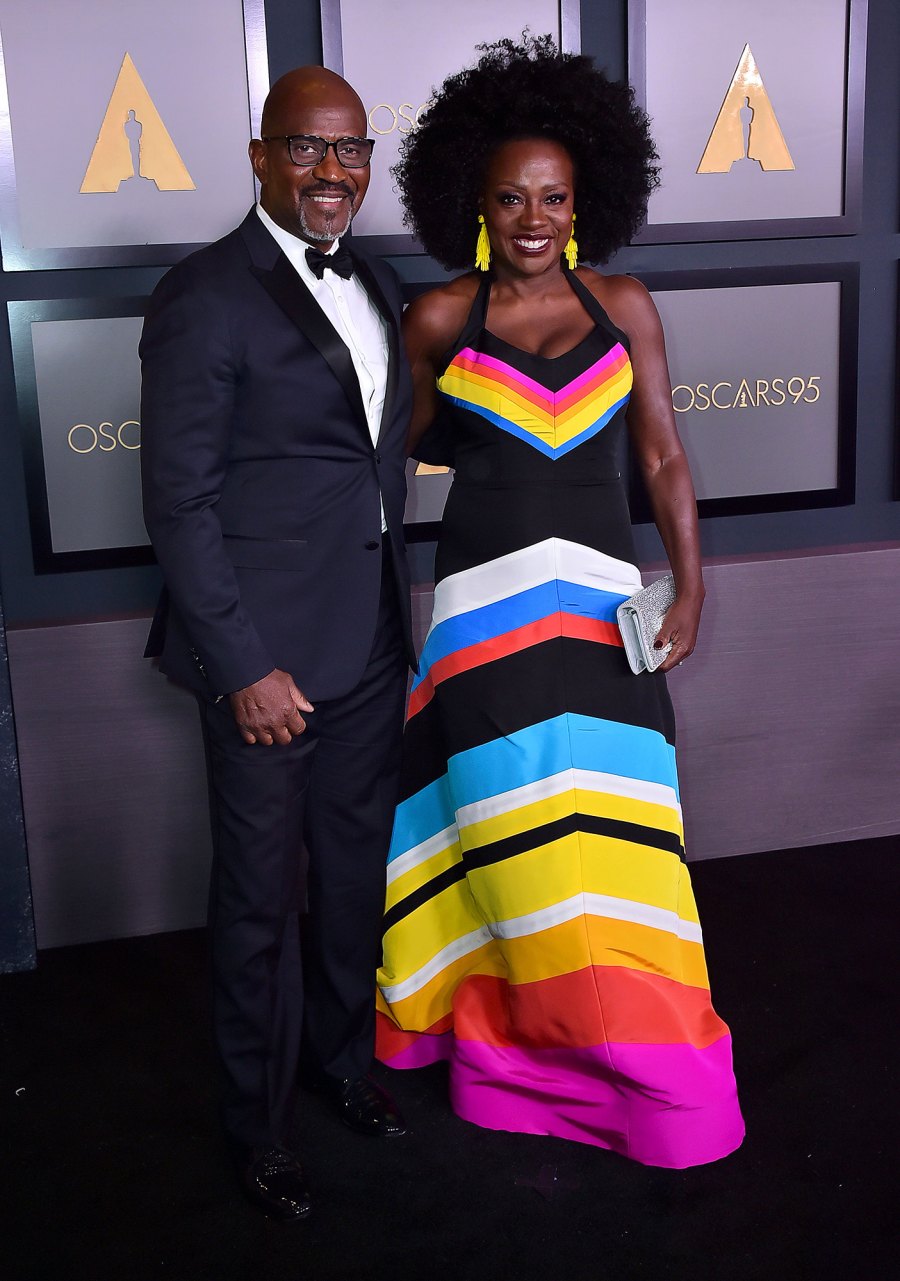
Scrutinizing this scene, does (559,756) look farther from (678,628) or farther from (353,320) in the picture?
(353,320)

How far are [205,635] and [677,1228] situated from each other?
3.95 feet

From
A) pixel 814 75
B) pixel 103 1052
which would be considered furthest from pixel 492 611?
pixel 814 75

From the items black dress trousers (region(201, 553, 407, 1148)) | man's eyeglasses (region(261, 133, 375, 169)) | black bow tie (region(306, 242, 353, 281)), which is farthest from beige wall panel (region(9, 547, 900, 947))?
man's eyeglasses (region(261, 133, 375, 169))

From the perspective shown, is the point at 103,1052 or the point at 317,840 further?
the point at 103,1052

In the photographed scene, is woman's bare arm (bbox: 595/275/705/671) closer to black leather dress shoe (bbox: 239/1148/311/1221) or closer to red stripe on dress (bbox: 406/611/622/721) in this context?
red stripe on dress (bbox: 406/611/622/721)

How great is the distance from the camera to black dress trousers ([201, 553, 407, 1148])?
6.77ft

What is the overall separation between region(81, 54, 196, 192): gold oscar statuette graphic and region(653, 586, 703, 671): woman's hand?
165cm

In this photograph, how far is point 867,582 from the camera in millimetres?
3426

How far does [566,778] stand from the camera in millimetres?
2170

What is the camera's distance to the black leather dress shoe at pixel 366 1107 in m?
2.28

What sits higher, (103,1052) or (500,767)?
(500,767)

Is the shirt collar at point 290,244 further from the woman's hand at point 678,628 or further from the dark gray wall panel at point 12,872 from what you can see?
the dark gray wall panel at point 12,872

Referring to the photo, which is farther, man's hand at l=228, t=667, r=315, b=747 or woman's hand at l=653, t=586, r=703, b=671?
woman's hand at l=653, t=586, r=703, b=671

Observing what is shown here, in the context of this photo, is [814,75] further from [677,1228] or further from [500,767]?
[677,1228]
